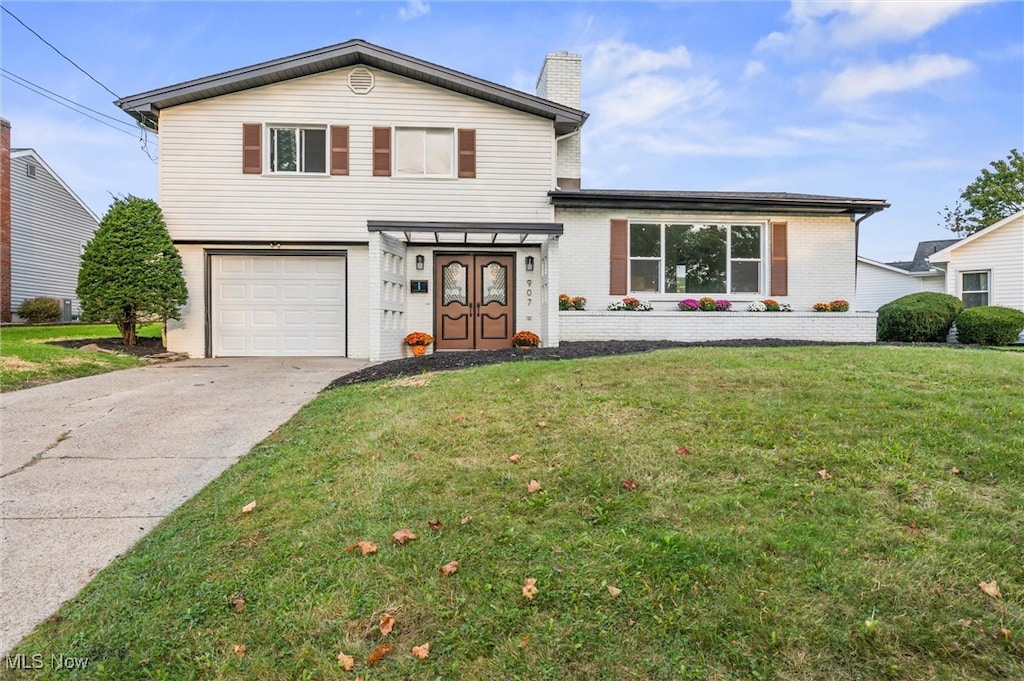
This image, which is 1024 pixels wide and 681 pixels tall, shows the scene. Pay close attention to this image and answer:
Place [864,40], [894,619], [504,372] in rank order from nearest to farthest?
[894,619]
[504,372]
[864,40]

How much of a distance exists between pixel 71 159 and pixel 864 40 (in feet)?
98.9

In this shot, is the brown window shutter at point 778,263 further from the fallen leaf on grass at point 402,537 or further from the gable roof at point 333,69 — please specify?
the fallen leaf on grass at point 402,537

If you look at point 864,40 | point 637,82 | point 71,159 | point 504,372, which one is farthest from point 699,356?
point 71,159

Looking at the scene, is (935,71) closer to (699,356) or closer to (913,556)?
(699,356)

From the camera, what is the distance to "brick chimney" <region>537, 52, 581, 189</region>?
13.5 m

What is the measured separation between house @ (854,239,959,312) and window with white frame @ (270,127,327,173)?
68.6 ft

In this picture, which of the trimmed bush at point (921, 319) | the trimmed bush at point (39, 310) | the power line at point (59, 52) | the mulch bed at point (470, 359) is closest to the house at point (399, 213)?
the mulch bed at point (470, 359)

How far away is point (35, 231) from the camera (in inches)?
821

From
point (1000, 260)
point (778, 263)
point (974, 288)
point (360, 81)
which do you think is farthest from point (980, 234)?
point (360, 81)

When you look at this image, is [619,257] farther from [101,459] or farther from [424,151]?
[101,459]

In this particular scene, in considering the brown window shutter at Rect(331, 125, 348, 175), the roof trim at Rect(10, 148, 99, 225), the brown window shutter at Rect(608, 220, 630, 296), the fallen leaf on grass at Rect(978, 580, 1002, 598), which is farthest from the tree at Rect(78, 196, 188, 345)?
the roof trim at Rect(10, 148, 99, 225)

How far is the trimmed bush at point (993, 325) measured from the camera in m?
13.3

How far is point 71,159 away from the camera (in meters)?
23.2

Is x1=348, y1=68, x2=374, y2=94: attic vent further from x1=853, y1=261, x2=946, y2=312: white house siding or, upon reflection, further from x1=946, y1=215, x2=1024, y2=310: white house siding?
x1=853, y1=261, x2=946, y2=312: white house siding
